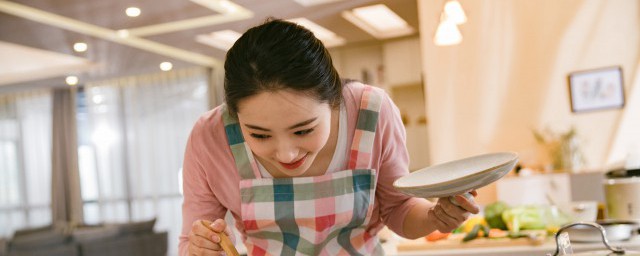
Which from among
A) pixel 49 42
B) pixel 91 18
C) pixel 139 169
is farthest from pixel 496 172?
pixel 139 169

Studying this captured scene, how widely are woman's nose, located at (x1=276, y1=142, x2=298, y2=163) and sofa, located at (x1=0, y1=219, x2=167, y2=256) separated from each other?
505 cm

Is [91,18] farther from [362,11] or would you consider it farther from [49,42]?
[362,11]

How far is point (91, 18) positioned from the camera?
5.54m

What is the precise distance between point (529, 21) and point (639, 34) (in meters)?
0.71

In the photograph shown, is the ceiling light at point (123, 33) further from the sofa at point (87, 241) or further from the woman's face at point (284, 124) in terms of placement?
the woman's face at point (284, 124)

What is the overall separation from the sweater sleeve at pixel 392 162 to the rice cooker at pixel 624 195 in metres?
1.45

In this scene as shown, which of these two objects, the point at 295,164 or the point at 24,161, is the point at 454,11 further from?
the point at 24,161

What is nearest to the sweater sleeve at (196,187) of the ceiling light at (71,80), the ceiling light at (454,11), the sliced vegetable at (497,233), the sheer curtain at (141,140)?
the sliced vegetable at (497,233)

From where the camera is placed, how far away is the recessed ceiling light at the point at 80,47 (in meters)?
6.14

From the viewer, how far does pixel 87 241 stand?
590 cm

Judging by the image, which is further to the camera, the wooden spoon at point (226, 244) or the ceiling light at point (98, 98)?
the ceiling light at point (98, 98)

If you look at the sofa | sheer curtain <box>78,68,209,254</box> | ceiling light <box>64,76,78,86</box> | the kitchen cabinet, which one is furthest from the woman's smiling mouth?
sheer curtain <box>78,68,209,254</box>

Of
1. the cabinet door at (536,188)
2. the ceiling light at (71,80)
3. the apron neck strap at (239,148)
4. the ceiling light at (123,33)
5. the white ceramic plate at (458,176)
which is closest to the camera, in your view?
the white ceramic plate at (458,176)

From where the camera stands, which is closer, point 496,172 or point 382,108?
point 496,172
